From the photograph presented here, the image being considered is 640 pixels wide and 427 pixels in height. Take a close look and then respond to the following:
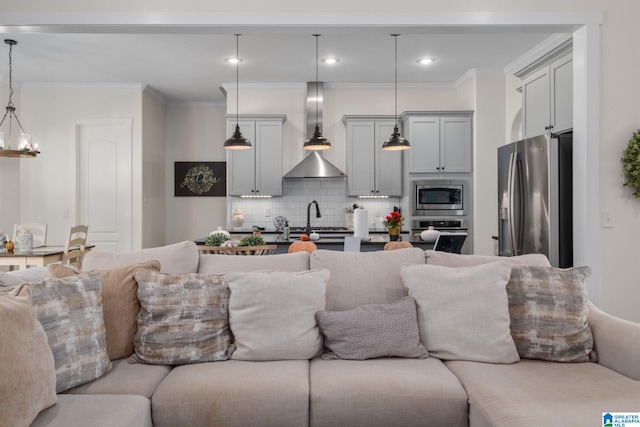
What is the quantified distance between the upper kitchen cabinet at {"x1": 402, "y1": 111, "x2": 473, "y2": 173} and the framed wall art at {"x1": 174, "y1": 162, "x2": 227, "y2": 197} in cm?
316

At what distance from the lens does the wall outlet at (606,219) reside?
3.43 meters

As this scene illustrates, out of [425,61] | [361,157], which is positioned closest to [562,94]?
[425,61]

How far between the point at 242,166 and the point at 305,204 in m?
1.07

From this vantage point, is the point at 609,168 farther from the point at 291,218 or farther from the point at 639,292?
the point at 291,218

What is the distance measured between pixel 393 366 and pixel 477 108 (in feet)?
16.0

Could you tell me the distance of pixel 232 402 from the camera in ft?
6.32

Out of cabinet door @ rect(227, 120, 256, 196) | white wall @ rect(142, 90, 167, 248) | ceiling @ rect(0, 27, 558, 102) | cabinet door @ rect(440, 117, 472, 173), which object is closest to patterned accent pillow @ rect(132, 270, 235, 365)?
ceiling @ rect(0, 27, 558, 102)

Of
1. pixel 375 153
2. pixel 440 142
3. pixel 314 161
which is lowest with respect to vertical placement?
pixel 314 161

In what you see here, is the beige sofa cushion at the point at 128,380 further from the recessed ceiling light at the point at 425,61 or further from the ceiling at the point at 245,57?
the recessed ceiling light at the point at 425,61

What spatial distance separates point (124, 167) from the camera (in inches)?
267

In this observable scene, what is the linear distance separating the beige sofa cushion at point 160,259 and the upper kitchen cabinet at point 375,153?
14.1 ft

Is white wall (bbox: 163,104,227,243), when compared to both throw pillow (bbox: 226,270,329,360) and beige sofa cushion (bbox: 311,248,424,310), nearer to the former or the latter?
beige sofa cushion (bbox: 311,248,424,310)

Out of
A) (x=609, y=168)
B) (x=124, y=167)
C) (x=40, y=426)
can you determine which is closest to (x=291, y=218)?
(x=124, y=167)

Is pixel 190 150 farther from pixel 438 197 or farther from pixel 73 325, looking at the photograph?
pixel 73 325
